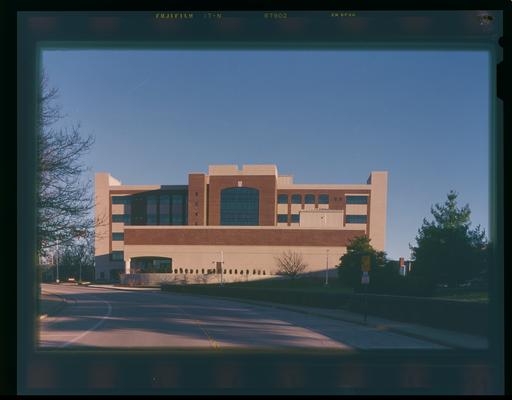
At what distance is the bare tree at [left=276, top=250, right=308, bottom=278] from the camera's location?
263 inches

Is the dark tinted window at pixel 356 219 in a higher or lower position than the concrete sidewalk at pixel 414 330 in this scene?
higher

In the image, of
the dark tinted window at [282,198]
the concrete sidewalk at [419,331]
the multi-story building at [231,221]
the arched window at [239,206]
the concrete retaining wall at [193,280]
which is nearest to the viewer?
the concrete sidewalk at [419,331]

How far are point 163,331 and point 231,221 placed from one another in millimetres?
3363

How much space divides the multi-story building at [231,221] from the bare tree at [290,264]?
9 cm

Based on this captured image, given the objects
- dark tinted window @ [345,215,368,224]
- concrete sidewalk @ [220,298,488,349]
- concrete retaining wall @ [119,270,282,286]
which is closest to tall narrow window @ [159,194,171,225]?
concrete retaining wall @ [119,270,282,286]

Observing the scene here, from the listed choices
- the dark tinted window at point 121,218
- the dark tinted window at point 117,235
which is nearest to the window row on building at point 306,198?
the dark tinted window at point 121,218

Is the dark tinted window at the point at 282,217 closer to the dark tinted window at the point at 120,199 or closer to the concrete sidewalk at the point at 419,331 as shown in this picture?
the concrete sidewalk at the point at 419,331

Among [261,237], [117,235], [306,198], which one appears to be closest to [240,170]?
[306,198]

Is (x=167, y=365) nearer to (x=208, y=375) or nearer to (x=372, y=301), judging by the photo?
(x=208, y=375)

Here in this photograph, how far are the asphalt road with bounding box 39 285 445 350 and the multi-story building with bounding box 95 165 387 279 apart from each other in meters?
0.68

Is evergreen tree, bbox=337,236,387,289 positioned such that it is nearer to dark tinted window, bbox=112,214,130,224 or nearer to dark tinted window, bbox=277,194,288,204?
dark tinted window, bbox=277,194,288,204

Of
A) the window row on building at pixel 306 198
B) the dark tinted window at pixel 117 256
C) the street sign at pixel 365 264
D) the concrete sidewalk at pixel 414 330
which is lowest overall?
the concrete sidewalk at pixel 414 330

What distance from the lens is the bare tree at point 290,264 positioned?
6.68m

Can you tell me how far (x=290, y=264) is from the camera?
686 centimetres
